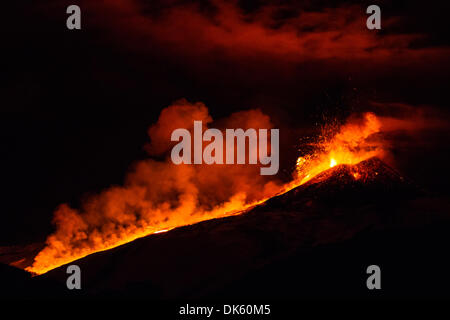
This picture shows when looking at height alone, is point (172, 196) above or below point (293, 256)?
above

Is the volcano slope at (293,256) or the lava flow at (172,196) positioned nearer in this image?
the volcano slope at (293,256)

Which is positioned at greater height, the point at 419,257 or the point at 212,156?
the point at 212,156

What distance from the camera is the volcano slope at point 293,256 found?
47.8ft

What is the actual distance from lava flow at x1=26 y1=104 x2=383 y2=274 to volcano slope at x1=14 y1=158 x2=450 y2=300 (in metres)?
3.22

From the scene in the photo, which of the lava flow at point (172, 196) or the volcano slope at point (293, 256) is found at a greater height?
the lava flow at point (172, 196)

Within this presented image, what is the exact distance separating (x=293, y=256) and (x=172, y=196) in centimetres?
1114

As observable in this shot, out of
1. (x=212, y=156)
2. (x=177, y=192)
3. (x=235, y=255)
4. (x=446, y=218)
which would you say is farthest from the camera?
(x=212, y=156)

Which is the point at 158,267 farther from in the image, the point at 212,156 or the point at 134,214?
the point at 212,156

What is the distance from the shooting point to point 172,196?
85.1ft

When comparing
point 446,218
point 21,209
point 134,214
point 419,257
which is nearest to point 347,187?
point 446,218

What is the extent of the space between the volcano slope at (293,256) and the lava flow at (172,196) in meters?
3.22

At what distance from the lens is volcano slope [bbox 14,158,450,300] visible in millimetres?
14555
